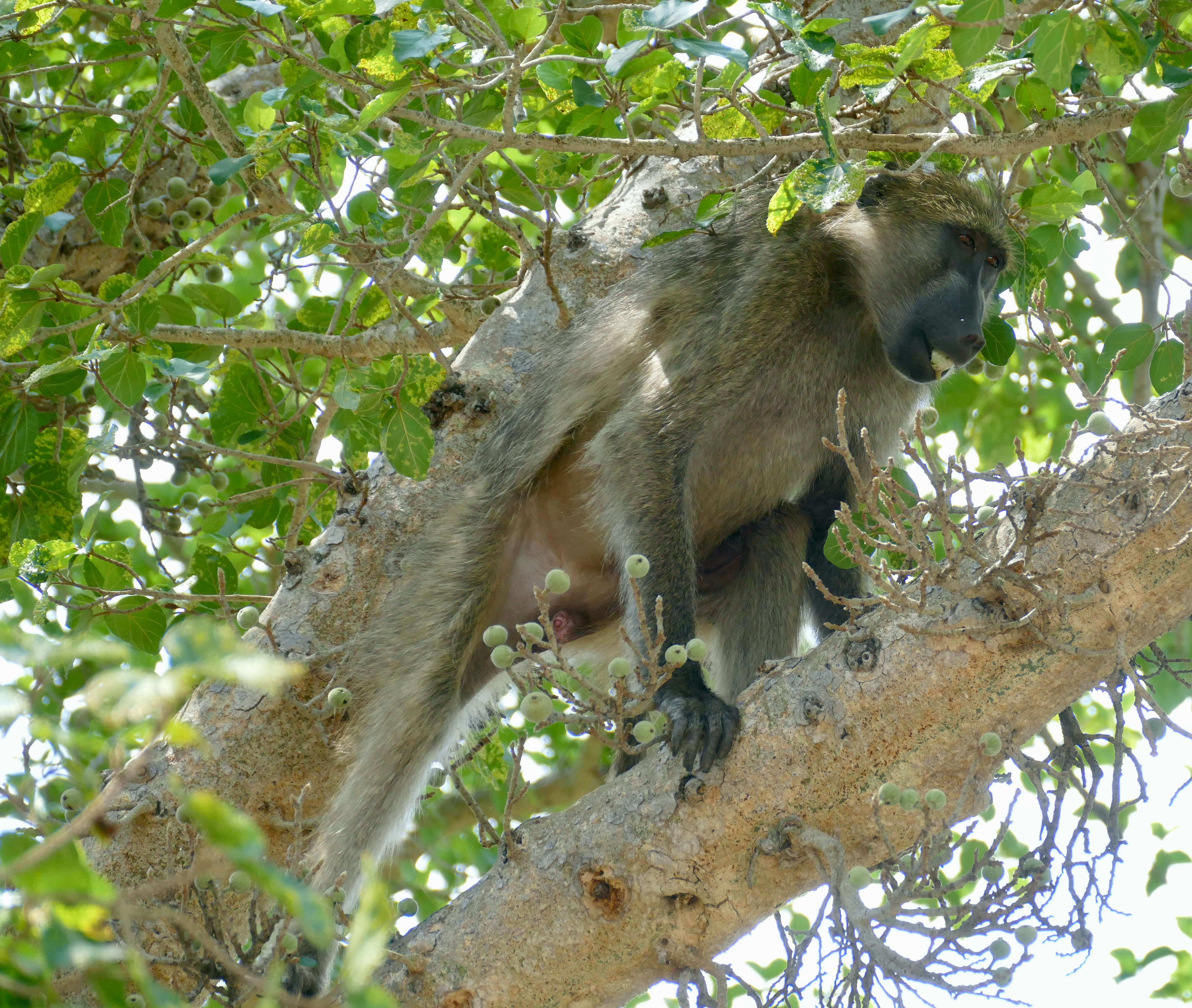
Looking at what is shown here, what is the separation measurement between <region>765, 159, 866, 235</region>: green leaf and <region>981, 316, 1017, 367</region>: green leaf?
115 cm

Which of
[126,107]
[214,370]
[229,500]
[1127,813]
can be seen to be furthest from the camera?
[1127,813]

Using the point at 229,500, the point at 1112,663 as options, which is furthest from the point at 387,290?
the point at 1112,663

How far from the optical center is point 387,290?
3072 mm

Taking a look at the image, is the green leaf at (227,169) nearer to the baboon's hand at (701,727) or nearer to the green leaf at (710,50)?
the green leaf at (710,50)

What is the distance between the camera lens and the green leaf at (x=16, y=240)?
3.08 m

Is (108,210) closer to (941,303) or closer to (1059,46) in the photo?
(941,303)

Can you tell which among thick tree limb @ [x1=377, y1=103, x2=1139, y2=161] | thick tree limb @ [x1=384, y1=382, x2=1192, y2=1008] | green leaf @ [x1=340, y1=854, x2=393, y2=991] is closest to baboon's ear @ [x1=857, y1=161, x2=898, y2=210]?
thick tree limb @ [x1=377, y1=103, x2=1139, y2=161]

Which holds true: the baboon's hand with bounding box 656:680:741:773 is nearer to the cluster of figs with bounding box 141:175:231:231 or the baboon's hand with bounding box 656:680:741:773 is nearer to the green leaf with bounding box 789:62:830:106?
the green leaf with bounding box 789:62:830:106

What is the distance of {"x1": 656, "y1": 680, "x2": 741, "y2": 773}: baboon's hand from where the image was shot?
89.0 inches

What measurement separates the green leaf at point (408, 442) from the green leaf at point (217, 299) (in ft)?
2.62

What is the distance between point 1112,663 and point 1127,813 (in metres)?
2.98

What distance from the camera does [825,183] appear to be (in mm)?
2275

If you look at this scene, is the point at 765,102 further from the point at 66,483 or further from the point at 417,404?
the point at 66,483

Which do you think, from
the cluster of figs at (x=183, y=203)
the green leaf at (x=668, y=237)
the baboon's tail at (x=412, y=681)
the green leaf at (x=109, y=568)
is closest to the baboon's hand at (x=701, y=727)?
the baboon's tail at (x=412, y=681)
